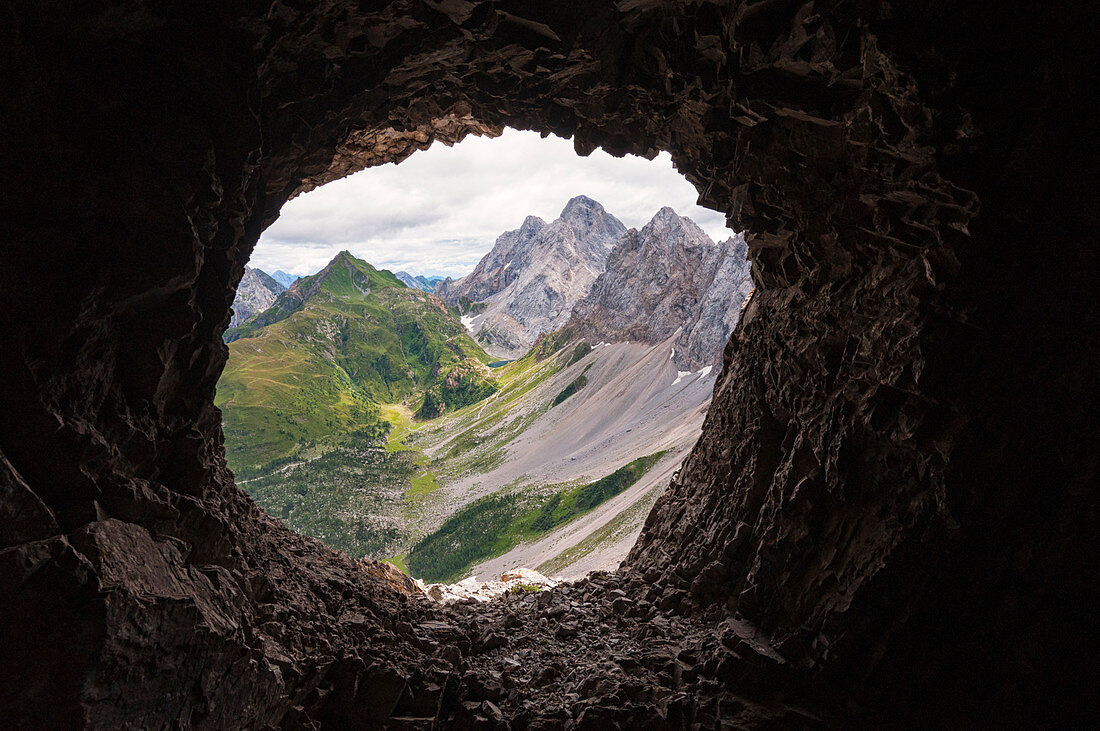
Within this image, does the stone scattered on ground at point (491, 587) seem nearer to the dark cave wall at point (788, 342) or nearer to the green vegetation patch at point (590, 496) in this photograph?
the dark cave wall at point (788, 342)

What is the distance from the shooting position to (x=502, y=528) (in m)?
92.9

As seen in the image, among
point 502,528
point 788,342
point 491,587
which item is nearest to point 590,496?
point 502,528

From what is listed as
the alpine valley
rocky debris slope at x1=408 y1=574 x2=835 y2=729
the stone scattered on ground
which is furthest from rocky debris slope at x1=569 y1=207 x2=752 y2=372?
rocky debris slope at x1=408 y1=574 x2=835 y2=729

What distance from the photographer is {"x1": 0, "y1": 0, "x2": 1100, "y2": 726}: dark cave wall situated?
6.58 meters

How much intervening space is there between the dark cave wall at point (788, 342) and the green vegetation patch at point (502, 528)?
76.0 m

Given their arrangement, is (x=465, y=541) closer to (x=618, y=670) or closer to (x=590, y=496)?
(x=590, y=496)

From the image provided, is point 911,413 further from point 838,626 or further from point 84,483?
point 84,483

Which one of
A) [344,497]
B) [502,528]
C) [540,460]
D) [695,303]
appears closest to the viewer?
[502,528]

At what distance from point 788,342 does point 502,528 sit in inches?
3479

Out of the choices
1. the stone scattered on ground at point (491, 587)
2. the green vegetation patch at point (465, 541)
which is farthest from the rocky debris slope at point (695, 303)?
the stone scattered on ground at point (491, 587)

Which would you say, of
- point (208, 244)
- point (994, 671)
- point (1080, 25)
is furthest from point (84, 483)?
point (1080, 25)

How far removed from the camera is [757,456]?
1291 cm

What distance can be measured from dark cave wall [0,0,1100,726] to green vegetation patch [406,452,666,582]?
75996mm

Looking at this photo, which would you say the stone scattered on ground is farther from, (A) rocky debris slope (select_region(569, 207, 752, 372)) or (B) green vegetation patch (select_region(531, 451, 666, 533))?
(A) rocky debris slope (select_region(569, 207, 752, 372))
